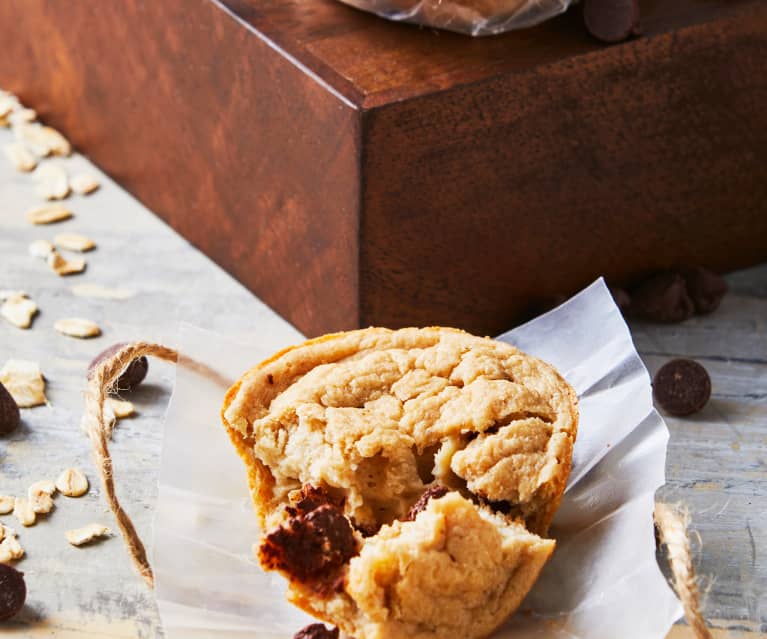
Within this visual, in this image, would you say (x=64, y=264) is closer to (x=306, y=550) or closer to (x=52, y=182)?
(x=52, y=182)

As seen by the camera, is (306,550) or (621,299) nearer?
(306,550)

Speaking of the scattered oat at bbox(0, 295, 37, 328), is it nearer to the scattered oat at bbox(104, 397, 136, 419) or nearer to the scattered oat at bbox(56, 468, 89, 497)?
the scattered oat at bbox(104, 397, 136, 419)

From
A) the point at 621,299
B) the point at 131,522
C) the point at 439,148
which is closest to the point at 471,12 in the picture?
the point at 439,148

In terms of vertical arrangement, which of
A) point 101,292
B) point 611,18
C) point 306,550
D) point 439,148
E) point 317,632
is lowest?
point 101,292

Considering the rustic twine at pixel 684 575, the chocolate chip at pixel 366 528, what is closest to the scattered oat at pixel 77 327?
the chocolate chip at pixel 366 528

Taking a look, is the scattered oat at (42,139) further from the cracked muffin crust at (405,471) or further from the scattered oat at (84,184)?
the cracked muffin crust at (405,471)

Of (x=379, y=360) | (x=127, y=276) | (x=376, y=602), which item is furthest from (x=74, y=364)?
(x=376, y=602)

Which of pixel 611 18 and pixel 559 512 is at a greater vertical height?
pixel 611 18

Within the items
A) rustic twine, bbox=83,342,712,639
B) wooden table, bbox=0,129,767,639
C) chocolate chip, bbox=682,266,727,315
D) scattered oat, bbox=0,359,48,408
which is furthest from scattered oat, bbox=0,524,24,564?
chocolate chip, bbox=682,266,727,315
